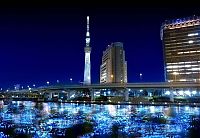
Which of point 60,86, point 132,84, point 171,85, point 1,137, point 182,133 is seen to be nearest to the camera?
point 1,137

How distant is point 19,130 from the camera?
4934 cm

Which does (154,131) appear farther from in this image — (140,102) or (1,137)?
(140,102)

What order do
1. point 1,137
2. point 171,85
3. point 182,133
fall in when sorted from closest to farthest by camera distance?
1. point 1,137
2. point 182,133
3. point 171,85

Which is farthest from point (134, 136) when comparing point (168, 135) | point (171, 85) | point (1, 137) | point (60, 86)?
point (60, 86)

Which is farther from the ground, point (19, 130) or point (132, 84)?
point (132, 84)

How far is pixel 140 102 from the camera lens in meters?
139

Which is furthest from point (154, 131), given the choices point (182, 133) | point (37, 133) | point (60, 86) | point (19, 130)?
point (60, 86)

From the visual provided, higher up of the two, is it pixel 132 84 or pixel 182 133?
pixel 132 84

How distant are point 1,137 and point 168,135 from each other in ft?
65.5

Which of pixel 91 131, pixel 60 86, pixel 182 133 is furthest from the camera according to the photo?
pixel 60 86

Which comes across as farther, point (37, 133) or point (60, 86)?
point (60, 86)

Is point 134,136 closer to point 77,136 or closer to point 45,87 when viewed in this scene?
point 77,136

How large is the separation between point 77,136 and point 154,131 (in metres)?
10.5

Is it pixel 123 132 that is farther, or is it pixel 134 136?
pixel 123 132
